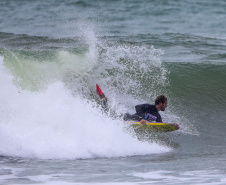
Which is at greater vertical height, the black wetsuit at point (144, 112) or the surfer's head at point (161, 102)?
the surfer's head at point (161, 102)

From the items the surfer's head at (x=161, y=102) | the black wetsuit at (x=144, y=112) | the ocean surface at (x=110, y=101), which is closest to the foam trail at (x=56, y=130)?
the ocean surface at (x=110, y=101)

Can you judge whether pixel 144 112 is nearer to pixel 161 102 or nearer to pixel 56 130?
pixel 161 102

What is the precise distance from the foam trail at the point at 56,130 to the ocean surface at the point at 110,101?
0.02 metres

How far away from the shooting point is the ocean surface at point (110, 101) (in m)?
5.97

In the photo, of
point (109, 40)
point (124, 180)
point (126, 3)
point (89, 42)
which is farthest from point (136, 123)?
point (126, 3)

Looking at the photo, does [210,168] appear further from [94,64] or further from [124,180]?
[94,64]

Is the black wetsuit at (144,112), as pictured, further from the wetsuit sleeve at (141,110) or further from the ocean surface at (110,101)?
the ocean surface at (110,101)

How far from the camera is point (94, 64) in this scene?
13.2 meters

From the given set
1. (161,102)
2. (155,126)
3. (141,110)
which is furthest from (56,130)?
(161,102)

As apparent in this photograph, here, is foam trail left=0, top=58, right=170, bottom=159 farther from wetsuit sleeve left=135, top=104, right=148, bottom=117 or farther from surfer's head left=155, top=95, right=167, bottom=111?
surfer's head left=155, top=95, right=167, bottom=111

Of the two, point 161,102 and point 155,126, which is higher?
point 161,102

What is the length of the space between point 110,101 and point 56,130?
333 centimetres

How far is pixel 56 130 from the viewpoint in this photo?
7500mm

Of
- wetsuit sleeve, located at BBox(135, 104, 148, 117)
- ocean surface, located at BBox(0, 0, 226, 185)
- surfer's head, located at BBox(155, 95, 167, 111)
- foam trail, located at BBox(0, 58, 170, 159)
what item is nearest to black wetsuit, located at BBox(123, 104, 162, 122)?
wetsuit sleeve, located at BBox(135, 104, 148, 117)
